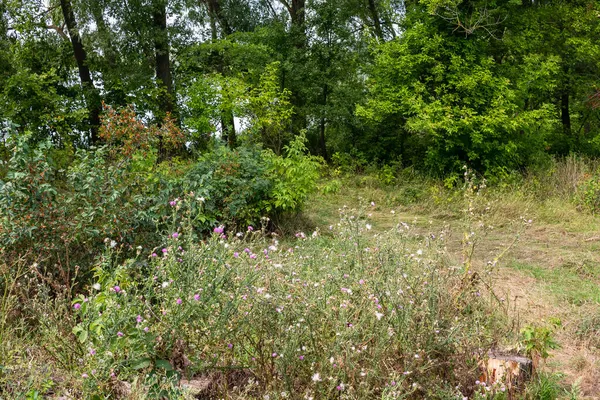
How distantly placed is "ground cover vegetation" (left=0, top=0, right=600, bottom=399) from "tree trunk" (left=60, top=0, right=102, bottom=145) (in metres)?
0.09

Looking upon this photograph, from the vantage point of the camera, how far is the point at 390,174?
14.0m

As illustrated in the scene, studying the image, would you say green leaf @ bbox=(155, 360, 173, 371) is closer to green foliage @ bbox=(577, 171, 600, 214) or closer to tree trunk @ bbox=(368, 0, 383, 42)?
green foliage @ bbox=(577, 171, 600, 214)

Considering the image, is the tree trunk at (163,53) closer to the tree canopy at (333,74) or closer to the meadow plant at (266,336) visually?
the tree canopy at (333,74)

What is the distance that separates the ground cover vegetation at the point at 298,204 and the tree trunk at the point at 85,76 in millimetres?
93

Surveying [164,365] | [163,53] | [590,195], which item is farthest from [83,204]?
[163,53]

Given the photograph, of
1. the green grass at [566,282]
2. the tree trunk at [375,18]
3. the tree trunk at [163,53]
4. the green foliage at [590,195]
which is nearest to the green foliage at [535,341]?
the green grass at [566,282]

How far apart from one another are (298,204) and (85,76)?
9.17m

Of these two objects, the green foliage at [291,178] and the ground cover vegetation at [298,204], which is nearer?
the ground cover vegetation at [298,204]

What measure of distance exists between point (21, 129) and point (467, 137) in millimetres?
10574

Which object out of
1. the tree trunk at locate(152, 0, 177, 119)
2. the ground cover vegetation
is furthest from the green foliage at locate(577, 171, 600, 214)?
the tree trunk at locate(152, 0, 177, 119)

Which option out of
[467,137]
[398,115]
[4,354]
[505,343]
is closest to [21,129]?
[398,115]

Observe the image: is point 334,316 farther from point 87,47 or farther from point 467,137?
point 87,47

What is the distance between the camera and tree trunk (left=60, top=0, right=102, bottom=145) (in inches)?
567

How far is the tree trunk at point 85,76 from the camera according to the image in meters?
14.4
